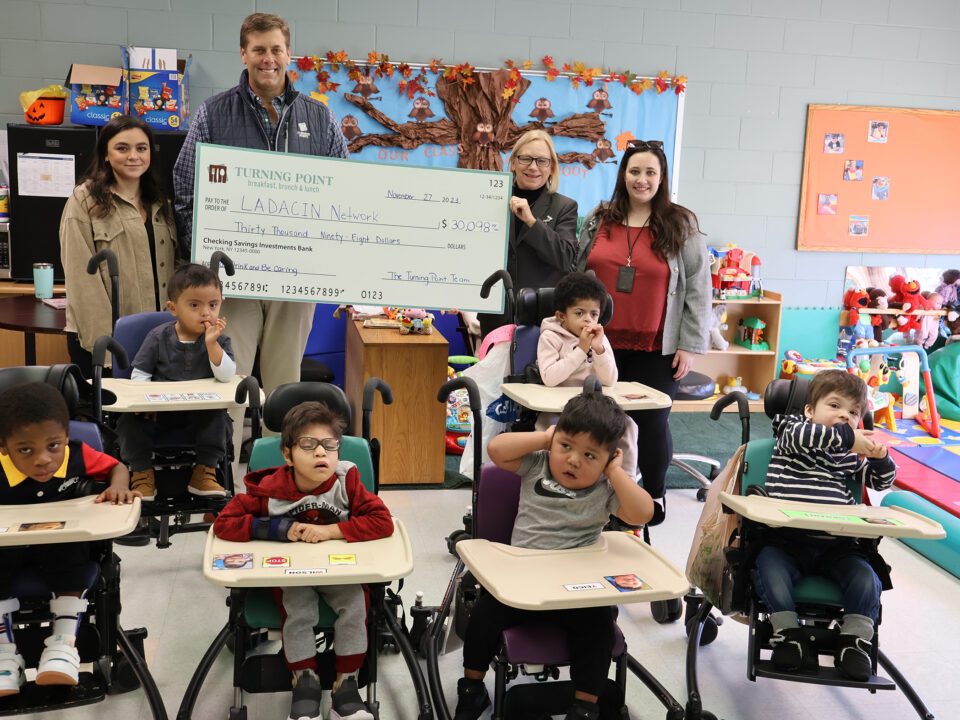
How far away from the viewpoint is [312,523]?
230 centimetres

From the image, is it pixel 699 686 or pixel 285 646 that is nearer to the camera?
pixel 285 646

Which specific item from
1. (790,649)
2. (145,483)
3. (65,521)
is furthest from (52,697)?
(790,649)

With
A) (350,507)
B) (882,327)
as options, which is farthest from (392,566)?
(882,327)

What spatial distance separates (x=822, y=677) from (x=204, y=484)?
6.45 feet

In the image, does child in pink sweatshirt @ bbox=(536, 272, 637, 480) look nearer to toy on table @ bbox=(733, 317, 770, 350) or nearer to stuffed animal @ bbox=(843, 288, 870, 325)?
toy on table @ bbox=(733, 317, 770, 350)

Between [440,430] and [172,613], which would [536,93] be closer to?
[440,430]

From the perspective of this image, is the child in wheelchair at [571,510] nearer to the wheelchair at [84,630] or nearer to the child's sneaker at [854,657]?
the child's sneaker at [854,657]

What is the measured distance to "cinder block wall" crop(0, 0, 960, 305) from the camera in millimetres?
5422

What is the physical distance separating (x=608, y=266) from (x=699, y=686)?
1557 millimetres

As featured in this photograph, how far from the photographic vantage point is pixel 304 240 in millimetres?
3693

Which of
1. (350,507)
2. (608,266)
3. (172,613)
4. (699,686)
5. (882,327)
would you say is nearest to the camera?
(350,507)

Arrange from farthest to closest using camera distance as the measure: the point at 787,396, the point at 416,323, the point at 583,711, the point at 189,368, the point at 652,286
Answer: the point at 416,323 < the point at 652,286 < the point at 189,368 < the point at 787,396 < the point at 583,711

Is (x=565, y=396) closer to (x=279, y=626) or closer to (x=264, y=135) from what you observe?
(x=279, y=626)
